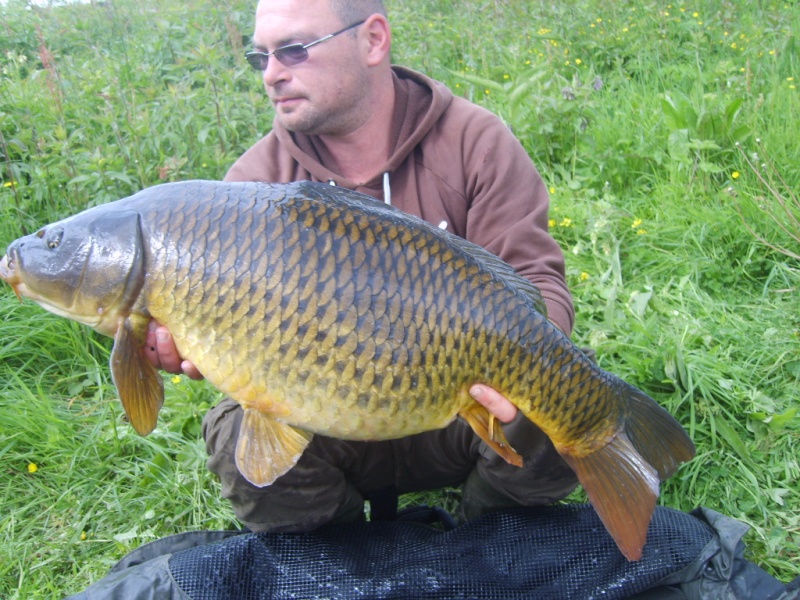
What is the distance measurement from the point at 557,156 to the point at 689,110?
0.54 metres

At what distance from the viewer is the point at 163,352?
1355mm

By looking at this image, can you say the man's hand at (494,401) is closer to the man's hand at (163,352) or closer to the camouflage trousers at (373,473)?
the camouflage trousers at (373,473)

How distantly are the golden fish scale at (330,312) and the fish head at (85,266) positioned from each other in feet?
0.16

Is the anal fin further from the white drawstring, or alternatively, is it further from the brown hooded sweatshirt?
the white drawstring

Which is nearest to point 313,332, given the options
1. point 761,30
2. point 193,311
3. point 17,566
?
point 193,311

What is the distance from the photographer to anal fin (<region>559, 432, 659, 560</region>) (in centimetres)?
138

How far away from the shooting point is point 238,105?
3084mm

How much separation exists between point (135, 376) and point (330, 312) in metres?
0.37

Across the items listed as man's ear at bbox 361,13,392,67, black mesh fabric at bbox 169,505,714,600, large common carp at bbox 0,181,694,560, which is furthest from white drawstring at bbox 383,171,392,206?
black mesh fabric at bbox 169,505,714,600

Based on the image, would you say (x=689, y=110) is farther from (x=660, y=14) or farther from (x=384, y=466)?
(x=384, y=466)

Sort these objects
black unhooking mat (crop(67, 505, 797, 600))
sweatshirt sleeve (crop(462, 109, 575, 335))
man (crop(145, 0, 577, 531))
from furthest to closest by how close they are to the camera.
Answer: sweatshirt sleeve (crop(462, 109, 575, 335))
man (crop(145, 0, 577, 531))
black unhooking mat (crop(67, 505, 797, 600))

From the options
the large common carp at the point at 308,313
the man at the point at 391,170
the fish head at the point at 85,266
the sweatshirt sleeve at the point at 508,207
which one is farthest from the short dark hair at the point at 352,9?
the fish head at the point at 85,266

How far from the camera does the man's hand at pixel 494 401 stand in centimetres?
133

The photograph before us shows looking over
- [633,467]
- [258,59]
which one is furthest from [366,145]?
[633,467]
